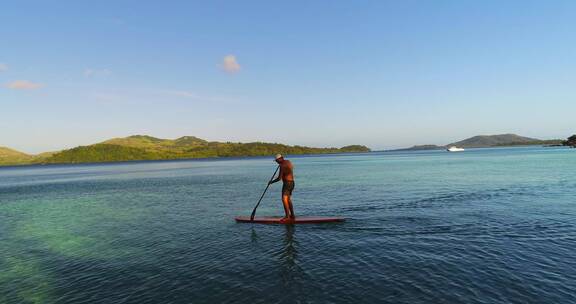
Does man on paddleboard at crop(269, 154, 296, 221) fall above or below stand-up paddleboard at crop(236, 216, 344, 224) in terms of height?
above

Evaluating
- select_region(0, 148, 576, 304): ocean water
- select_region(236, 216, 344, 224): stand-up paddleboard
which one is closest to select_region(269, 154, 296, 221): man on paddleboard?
select_region(236, 216, 344, 224): stand-up paddleboard

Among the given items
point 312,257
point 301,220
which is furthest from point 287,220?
point 312,257

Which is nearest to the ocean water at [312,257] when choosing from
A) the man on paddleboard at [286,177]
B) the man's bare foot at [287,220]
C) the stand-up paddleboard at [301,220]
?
the stand-up paddleboard at [301,220]

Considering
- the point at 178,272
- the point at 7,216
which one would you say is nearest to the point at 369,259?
the point at 178,272

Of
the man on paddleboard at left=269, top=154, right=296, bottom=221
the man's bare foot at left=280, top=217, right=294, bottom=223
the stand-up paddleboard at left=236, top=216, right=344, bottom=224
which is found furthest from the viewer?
the man's bare foot at left=280, top=217, right=294, bottom=223

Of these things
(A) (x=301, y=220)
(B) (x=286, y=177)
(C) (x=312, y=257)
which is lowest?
(C) (x=312, y=257)

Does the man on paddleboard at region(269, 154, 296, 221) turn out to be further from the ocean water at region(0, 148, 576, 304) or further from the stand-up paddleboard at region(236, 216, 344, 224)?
the ocean water at region(0, 148, 576, 304)

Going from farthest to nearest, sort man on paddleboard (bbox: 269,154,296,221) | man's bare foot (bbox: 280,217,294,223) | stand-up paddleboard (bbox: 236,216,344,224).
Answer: man's bare foot (bbox: 280,217,294,223) < stand-up paddleboard (bbox: 236,216,344,224) < man on paddleboard (bbox: 269,154,296,221)

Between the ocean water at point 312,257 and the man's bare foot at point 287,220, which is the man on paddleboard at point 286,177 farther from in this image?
the ocean water at point 312,257

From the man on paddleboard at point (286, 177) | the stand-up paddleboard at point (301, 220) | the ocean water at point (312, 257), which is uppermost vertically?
the man on paddleboard at point (286, 177)

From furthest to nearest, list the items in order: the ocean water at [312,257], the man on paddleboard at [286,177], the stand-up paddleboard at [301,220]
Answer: the stand-up paddleboard at [301,220] < the man on paddleboard at [286,177] < the ocean water at [312,257]

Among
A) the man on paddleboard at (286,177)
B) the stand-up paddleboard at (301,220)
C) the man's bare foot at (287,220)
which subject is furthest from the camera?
the man's bare foot at (287,220)

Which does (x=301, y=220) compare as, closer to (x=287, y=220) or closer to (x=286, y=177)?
(x=287, y=220)

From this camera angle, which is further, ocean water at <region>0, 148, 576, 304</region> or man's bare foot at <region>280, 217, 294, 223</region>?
man's bare foot at <region>280, 217, 294, 223</region>
